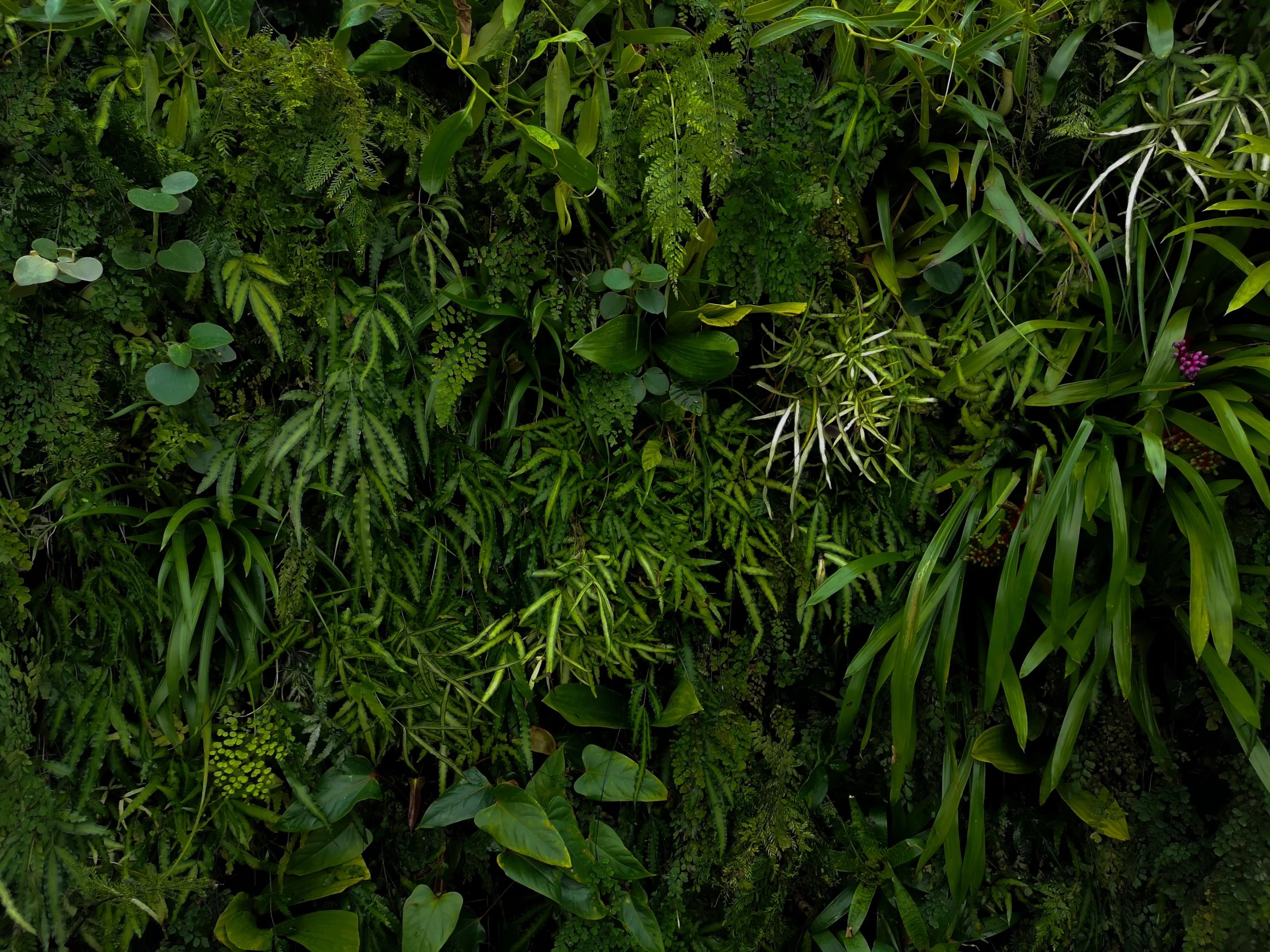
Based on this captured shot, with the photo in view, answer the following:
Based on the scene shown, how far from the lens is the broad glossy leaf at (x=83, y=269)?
3.42 ft

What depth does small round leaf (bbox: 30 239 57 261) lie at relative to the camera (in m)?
1.03

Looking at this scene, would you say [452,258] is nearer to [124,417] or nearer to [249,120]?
[249,120]

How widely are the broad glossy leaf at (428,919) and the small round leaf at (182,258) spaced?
3.46 feet

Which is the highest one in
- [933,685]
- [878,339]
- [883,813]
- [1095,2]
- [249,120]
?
[1095,2]

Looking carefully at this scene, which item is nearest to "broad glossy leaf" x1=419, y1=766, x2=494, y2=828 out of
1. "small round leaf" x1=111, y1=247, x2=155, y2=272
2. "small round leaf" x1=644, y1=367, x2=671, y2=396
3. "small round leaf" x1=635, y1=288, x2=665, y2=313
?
"small round leaf" x1=644, y1=367, x2=671, y2=396

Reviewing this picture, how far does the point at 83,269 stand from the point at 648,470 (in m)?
0.91

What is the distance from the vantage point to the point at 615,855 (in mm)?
1312

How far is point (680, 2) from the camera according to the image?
1.28m

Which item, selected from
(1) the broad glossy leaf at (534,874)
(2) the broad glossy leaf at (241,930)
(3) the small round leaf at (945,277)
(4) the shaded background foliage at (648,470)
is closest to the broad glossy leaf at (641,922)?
(4) the shaded background foliage at (648,470)

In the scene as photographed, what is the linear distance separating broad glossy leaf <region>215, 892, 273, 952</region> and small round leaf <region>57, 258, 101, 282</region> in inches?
38.4

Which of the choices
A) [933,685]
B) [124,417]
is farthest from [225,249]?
[933,685]

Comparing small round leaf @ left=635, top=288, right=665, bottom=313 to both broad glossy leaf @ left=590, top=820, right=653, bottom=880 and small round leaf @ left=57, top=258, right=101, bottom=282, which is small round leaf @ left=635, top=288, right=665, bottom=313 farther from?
broad glossy leaf @ left=590, top=820, right=653, bottom=880

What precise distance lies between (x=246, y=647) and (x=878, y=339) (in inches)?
48.4

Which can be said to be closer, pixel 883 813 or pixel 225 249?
pixel 225 249
